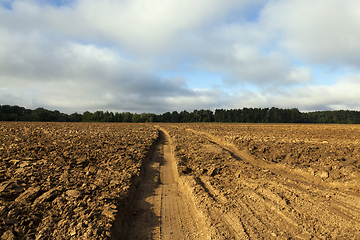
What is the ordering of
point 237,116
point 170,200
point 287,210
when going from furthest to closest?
point 237,116 → point 170,200 → point 287,210

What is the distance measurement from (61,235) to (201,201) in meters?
3.54

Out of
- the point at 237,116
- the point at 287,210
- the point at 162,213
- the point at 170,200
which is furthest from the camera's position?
the point at 237,116

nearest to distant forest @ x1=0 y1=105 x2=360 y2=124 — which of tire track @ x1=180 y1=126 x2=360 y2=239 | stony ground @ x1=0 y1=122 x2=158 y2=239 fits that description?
stony ground @ x1=0 y1=122 x2=158 y2=239

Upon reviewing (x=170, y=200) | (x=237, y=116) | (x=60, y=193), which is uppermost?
(x=237, y=116)

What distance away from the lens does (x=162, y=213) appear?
5.44 metres

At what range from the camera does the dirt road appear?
4488 mm

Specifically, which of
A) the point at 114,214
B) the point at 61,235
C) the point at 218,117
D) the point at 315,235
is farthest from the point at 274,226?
the point at 218,117

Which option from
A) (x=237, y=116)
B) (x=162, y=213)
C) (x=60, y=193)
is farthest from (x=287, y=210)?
(x=237, y=116)

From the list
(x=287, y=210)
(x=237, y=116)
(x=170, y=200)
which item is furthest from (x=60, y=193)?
(x=237, y=116)

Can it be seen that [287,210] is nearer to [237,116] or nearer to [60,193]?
[60,193]

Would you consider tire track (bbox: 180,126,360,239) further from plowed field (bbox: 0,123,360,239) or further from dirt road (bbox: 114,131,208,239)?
dirt road (bbox: 114,131,208,239)

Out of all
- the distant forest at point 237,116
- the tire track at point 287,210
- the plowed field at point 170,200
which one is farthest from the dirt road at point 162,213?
the distant forest at point 237,116

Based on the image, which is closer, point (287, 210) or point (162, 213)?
point (287, 210)

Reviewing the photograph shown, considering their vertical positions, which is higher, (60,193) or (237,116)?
(237,116)
